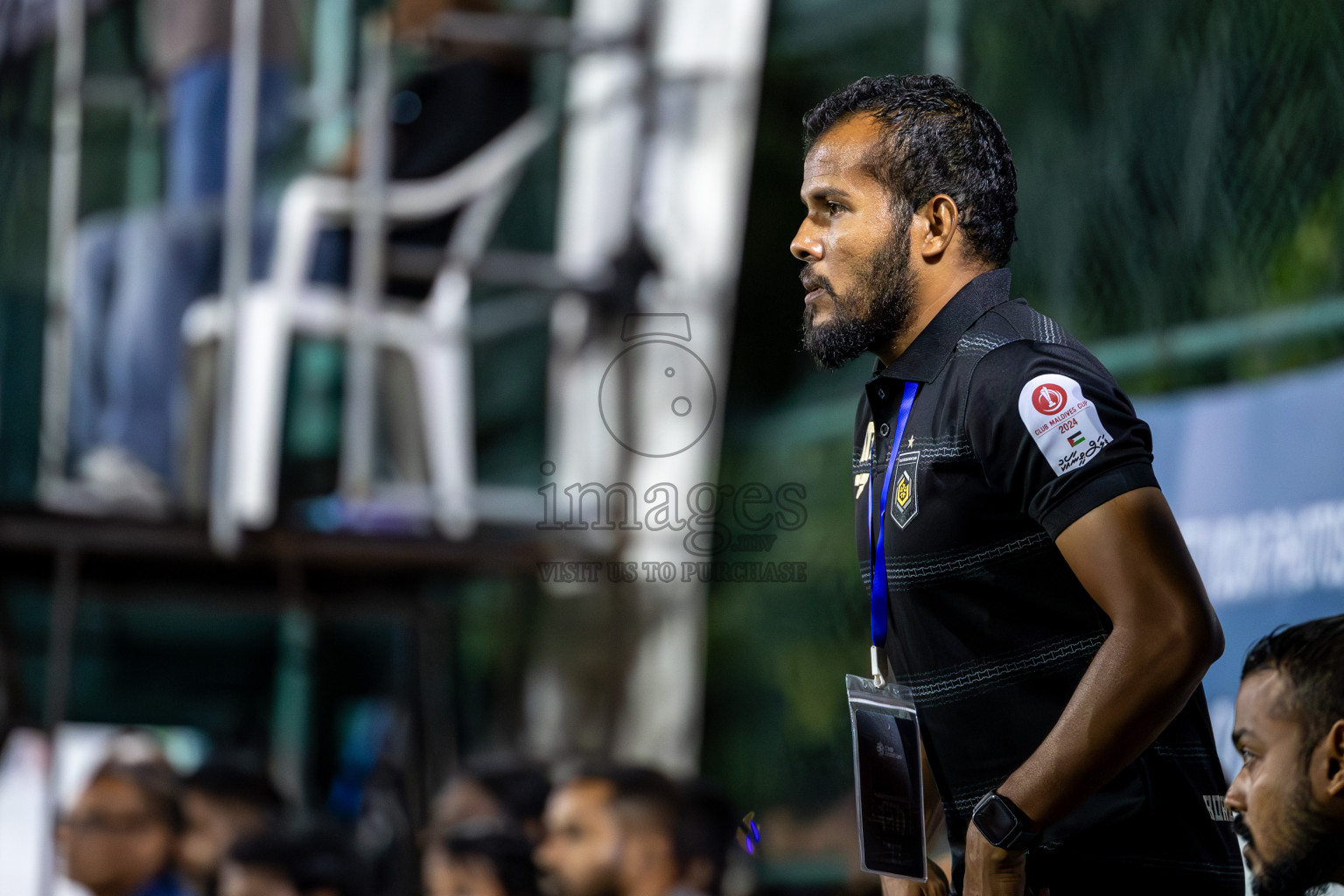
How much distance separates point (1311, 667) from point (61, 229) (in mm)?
4487

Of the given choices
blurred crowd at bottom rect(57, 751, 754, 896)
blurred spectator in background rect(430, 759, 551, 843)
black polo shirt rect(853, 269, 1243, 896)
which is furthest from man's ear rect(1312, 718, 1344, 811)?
blurred spectator in background rect(430, 759, 551, 843)

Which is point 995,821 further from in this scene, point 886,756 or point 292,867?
point 292,867

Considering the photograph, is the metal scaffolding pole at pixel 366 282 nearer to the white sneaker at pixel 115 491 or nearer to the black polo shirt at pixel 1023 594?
the white sneaker at pixel 115 491

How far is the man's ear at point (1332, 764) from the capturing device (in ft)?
7.07

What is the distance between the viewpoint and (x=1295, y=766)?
2221 millimetres

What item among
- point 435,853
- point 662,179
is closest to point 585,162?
point 662,179

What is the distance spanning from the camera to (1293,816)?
2.19 m

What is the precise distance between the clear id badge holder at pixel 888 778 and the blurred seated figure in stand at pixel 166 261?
388cm

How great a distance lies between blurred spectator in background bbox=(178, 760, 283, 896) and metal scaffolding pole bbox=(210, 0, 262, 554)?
2.48 ft

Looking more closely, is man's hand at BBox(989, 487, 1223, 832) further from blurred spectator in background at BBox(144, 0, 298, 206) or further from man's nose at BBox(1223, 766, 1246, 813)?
blurred spectator in background at BBox(144, 0, 298, 206)

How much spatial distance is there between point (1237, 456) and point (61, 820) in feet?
12.3

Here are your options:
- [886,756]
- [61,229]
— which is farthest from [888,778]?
[61,229]

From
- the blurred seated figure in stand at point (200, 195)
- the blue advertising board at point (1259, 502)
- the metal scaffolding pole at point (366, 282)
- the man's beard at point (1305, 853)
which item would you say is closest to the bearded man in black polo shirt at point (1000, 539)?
the man's beard at point (1305, 853)

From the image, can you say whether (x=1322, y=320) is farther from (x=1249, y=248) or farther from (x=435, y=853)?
(x=435, y=853)
